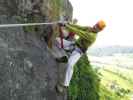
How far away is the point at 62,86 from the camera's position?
15180 millimetres

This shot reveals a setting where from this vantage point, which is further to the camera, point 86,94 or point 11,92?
point 86,94

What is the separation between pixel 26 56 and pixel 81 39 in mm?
2913

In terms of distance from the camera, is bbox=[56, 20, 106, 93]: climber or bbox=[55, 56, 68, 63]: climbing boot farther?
bbox=[55, 56, 68, 63]: climbing boot

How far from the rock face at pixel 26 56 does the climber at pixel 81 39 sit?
18.3 inches

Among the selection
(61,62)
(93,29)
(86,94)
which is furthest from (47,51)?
(86,94)

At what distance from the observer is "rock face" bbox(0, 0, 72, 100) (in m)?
11.6

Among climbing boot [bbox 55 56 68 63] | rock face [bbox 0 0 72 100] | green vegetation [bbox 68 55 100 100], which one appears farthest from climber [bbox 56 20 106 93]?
green vegetation [bbox 68 55 100 100]

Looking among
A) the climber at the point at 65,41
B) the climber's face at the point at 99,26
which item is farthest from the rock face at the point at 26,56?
the climber's face at the point at 99,26

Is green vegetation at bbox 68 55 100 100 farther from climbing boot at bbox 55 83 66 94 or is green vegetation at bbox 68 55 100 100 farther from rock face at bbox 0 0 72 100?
rock face at bbox 0 0 72 100

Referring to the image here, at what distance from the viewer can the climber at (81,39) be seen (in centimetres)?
1447

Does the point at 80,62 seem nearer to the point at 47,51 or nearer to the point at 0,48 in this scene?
the point at 47,51

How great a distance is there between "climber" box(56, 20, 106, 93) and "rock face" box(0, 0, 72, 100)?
464mm

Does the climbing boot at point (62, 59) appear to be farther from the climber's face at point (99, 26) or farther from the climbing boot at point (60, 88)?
the climber's face at point (99, 26)

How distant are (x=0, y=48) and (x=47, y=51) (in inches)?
127
